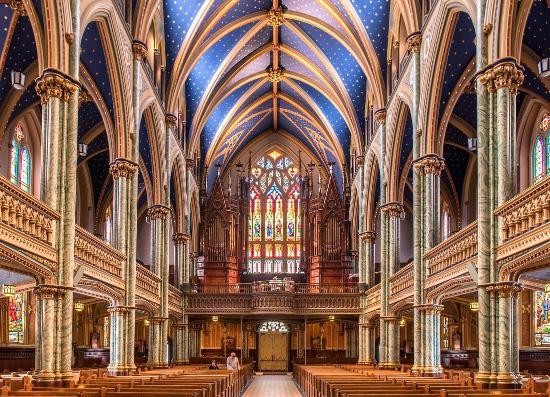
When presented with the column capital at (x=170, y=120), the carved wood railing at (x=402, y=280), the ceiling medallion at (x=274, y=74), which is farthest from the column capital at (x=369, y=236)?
the column capital at (x=170, y=120)

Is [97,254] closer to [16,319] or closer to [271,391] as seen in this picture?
[271,391]

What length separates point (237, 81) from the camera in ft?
150

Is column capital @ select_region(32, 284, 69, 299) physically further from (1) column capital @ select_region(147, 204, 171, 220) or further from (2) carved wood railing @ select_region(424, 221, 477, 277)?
(1) column capital @ select_region(147, 204, 171, 220)

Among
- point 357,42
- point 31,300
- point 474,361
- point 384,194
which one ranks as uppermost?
point 357,42

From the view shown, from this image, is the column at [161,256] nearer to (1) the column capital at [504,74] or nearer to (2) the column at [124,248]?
(2) the column at [124,248]

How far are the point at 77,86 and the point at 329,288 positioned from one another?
2965cm

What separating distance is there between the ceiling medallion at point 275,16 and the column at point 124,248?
1424 cm

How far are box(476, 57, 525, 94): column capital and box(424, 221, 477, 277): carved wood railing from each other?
3.92 metres

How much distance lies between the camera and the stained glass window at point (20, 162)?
3238 cm

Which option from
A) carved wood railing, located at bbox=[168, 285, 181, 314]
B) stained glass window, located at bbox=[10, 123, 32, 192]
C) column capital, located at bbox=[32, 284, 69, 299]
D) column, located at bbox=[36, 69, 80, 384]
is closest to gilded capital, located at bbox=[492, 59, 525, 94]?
column, located at bbox=[36, 69, 80, 384]

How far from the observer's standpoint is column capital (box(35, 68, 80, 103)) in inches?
754

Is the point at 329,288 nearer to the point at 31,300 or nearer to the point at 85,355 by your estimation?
the point at 85,355

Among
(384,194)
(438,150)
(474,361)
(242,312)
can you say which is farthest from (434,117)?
(242,312)

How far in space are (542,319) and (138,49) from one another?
20.9m
